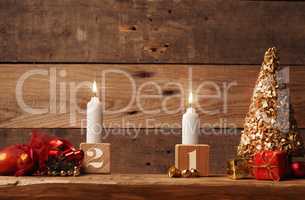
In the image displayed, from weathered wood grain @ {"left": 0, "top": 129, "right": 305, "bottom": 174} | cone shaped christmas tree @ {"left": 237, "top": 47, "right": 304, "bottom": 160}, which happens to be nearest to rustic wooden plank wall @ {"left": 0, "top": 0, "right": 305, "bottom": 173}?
weathered wood grain @ {"left": 0, "top": 129, "right": 305, "bottom": 174}

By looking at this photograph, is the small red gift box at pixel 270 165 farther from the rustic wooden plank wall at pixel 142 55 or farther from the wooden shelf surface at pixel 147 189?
the rustic wooden plank wall at pixel 142 55

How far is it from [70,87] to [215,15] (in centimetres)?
51

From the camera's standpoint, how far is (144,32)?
5.44 feet

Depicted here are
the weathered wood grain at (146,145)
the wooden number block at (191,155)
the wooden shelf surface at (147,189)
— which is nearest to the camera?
the wooden shelf surface at (147,189)


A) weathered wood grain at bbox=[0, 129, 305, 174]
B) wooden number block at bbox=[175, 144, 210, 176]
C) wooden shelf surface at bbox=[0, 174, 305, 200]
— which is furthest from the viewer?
weathered wood grain at bbox=[0, 129, 305, 174]

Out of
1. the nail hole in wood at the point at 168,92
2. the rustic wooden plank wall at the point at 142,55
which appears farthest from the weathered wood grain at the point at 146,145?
the nail hole in wood at the point at 168,92

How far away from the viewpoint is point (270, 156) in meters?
1.34

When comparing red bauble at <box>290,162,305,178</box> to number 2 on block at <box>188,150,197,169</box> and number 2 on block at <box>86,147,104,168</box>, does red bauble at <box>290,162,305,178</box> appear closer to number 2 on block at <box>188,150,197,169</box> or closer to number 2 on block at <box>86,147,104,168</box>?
number 2 on block at <box>188,150,197,169</box>

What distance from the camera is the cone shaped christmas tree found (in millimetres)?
1406

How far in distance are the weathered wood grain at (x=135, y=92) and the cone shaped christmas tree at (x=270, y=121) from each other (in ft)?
0.67

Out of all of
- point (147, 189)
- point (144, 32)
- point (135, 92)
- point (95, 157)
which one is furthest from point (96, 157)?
point (144, 32)

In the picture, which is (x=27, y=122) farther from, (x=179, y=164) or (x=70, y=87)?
(x=179, y=164)

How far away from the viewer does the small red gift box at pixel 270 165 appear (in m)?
1.34

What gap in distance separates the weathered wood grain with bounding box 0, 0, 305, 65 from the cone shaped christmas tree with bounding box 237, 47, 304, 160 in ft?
0.73
